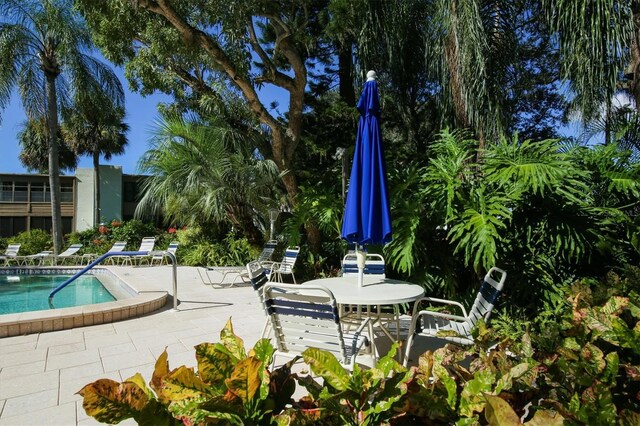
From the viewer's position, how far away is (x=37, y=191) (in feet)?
88.0

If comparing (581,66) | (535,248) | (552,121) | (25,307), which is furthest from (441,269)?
(552,121)

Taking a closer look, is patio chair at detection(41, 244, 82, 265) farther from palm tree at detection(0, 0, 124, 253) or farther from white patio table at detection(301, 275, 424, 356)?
white patio table at detection(301, 275, 424, 356)

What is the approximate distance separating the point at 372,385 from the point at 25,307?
7764 millimetres

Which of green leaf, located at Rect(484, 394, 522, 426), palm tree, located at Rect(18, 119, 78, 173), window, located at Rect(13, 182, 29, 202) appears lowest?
green leaf, located at Rect(484, 394, 522, 426)

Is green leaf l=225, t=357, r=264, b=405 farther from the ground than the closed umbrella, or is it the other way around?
the closed umbrella

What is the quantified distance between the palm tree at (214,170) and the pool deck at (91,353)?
420 cm

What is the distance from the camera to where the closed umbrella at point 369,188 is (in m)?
3.87

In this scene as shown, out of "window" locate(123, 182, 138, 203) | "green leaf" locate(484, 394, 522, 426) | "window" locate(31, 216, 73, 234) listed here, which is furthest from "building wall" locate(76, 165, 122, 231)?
"green leaf" locate(484, 394, 522, 426)

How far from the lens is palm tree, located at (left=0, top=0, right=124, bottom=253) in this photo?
13.3m

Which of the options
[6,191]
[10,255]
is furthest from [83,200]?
[10,255]

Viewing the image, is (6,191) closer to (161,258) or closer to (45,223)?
(45,223)

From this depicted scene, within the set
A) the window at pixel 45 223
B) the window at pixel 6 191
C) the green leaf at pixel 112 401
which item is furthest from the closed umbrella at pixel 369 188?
the window at pixel 6 191

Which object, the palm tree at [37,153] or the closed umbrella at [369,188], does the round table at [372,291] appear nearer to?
the closed umbrella at [369,188]

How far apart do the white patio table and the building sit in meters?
24.6
